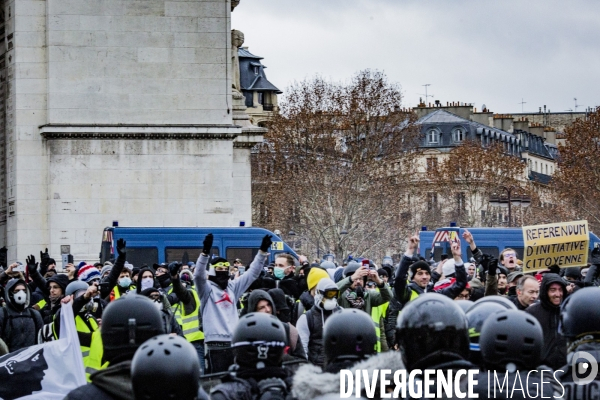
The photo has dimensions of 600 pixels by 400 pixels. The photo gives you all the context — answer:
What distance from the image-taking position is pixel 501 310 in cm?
608

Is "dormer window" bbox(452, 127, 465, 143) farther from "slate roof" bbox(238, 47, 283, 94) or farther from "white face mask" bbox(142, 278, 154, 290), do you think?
"white face mask" bbox(142, 278, 154, 290)

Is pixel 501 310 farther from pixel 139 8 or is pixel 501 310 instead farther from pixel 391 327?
pixel 139 8

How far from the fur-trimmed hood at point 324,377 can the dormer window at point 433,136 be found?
91.7 meters

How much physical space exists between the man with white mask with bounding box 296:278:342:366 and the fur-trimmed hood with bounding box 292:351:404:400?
5077mm

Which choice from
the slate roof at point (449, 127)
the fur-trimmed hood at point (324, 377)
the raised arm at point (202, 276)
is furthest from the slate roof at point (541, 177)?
the fur-trimmed hood at point (324, 377)

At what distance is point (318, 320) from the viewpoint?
37.4ft

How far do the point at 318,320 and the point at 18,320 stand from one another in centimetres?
342

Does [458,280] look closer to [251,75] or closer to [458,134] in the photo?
[458,134]

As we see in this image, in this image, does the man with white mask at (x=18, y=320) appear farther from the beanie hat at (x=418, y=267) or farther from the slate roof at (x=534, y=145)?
the slate roof at (x=534, y=145)

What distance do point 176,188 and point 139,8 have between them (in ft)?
13.9

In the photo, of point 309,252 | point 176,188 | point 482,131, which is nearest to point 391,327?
point 176,188

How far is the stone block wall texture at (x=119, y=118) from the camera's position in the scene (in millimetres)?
33031

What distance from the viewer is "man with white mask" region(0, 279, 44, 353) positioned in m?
13.3

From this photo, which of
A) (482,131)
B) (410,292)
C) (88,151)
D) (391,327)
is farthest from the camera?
(482,131)
